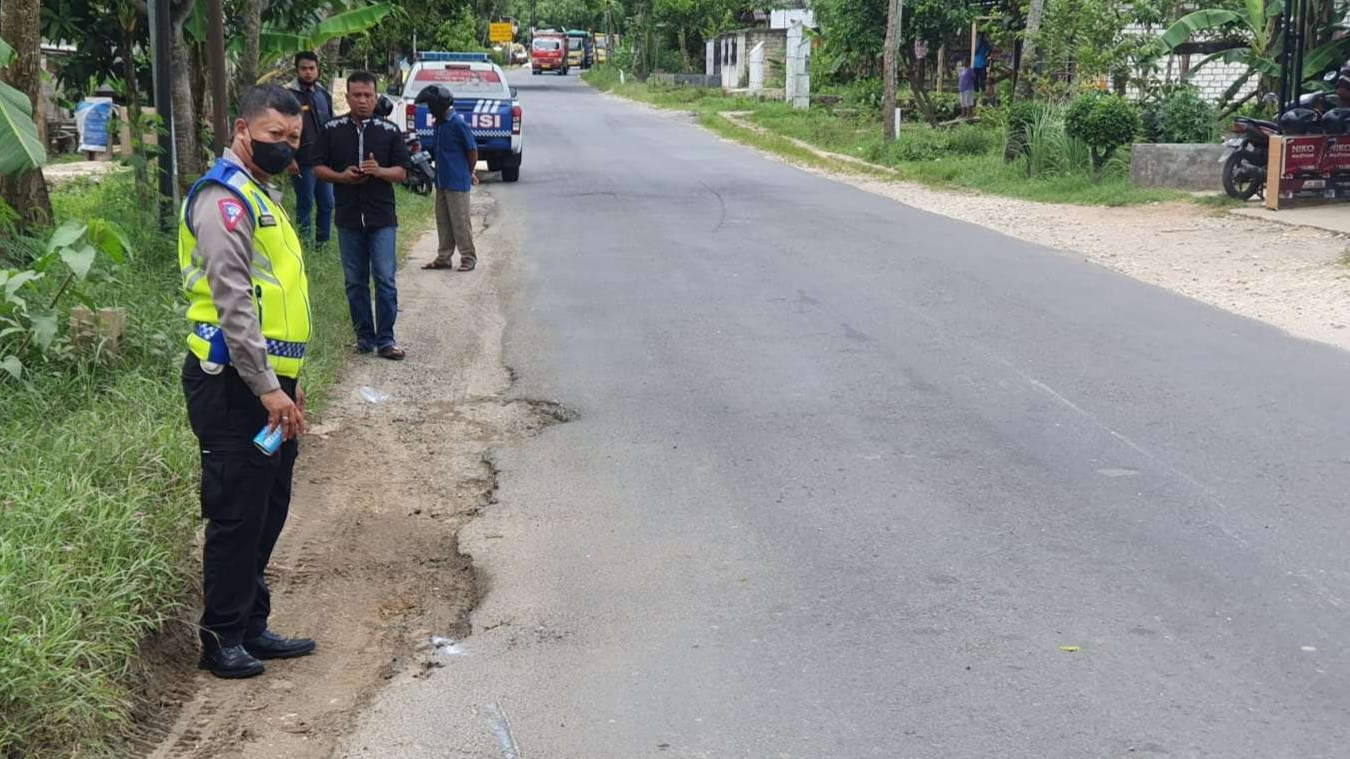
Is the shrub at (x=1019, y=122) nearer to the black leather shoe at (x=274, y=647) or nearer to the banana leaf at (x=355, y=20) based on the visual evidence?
the banana leaf at (x=355, y=20)

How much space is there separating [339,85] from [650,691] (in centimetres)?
2668

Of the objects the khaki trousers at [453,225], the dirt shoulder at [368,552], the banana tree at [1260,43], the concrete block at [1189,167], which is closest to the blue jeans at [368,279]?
the dirt shoulder at [368,552]

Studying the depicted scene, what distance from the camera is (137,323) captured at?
849cm

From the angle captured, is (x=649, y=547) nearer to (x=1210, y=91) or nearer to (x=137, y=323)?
(x=137, y=323)

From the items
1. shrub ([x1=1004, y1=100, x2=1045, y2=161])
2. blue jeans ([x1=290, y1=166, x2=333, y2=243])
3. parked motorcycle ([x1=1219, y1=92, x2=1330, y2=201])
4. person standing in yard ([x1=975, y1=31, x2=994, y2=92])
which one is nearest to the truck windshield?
shrub ([x1=1004, y1=100, x2=1045, y2=161])

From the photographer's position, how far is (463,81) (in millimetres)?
23234

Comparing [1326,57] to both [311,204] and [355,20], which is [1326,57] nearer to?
[355,20]

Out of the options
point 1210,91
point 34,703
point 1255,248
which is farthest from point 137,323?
point 1210,91

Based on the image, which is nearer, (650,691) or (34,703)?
(34,703)

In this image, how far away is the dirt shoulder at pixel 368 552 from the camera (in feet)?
15.0

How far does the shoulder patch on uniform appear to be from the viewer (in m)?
4.54

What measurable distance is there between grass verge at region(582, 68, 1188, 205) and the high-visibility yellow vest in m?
15.7

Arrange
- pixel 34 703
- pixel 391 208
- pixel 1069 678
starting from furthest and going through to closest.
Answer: pixel 391 208 → pixel 1069 678 → pixel 34 703

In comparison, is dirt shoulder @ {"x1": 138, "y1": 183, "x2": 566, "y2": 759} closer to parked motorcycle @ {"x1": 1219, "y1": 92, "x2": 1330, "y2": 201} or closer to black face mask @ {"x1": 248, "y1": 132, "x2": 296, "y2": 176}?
black face mask @ {"x1": 248, "y1": 132, "x2": 296, "y2": 176}
